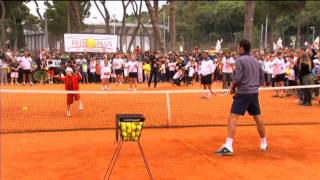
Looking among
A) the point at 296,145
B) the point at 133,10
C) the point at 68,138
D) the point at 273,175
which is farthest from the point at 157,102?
the point at 133,10

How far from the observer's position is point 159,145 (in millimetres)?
10305

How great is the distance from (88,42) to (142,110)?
14.8 m

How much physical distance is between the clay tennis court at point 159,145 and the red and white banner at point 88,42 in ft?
41.1

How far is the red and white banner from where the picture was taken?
29.8 meters

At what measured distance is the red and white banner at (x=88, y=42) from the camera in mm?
29828

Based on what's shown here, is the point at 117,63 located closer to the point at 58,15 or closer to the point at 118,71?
the point at 118,71

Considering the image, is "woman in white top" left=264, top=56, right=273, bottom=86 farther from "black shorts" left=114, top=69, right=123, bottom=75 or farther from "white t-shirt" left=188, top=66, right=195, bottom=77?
"black shorts" left=114, top=69, right=123, bottom=75

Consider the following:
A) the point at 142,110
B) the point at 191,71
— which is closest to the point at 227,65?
the point at 191,71

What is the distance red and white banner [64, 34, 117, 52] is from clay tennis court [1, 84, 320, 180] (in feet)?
41.1

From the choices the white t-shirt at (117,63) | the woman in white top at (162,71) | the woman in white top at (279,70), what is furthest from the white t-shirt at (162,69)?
the woman in white top at (279,70)

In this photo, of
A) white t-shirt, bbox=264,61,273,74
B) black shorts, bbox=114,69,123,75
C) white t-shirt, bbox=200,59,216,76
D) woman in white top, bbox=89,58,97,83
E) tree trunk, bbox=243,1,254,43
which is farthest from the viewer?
woman in white top, bbox=89,58,97,83

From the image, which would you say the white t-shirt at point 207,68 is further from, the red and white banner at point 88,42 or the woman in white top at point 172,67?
the red and white banner at point 88,42

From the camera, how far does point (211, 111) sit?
1602 centimetres

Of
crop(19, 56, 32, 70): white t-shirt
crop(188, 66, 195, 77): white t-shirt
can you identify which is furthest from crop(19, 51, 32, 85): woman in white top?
crop(188, 66, 195, 77): white t-shirt
